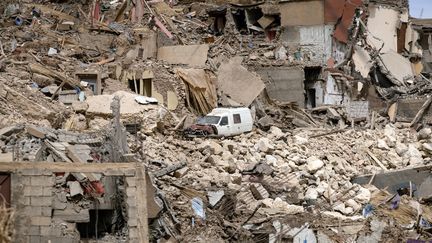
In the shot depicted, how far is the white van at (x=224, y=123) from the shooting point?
22.8 m

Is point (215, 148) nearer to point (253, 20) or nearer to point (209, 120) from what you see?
point (209, 120)

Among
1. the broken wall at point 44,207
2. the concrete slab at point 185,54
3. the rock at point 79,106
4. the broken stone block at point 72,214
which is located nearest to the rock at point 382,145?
the concrete slab at point 185,54

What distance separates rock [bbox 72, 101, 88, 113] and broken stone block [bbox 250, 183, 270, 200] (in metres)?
5.27

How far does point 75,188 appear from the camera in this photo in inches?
531

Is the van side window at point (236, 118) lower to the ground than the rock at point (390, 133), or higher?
higher

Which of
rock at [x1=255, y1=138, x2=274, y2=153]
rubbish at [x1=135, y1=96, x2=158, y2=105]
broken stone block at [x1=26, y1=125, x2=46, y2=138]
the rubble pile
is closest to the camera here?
broken stone block at [x1=26, y1=125, x2=46, y2=138]

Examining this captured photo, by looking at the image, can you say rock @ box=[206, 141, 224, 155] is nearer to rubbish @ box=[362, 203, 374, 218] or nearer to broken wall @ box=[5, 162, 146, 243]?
rubbish @ box=[362, 203, 374, 218]

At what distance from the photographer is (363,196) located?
19.8 m

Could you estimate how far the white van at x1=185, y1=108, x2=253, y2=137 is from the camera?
22.8 metres

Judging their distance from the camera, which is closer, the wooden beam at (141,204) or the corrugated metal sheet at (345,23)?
the wooden beam at (141,204)

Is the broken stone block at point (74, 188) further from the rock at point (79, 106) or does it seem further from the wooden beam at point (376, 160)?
the wooden beam at point (376, 160)

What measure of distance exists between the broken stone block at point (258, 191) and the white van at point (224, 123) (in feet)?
12.7

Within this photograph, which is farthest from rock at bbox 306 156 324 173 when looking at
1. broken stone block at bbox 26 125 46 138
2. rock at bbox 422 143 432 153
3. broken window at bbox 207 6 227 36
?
broken window at bbox 207 6 227 36

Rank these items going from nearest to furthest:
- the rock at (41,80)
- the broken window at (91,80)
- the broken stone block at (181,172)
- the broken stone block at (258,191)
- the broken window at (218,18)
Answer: the broken stone block at (181,172) → the broken stone block at (258,191) → the rock at (41,80) → the broken window at (91,80) → the broken window at (218,18)
